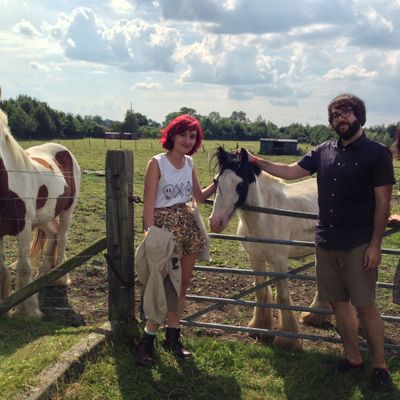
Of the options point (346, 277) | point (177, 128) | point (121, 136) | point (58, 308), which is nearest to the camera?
point (346, 277)

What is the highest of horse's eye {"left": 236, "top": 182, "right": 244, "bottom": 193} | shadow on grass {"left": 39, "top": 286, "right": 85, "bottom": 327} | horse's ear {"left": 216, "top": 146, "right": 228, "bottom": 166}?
horse's ear {"left": 216, "top": 146, "right": 228, "bottom": 166}

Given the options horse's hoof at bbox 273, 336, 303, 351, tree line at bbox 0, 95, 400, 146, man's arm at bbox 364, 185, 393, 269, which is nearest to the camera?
man's arm at bbox 364, 185, 393, 269

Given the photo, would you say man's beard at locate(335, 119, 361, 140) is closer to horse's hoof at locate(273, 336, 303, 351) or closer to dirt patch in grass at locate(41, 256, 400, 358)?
horse's hoof at locate(273, 336, 303, 351)

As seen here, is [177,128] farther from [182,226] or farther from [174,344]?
[174,344]

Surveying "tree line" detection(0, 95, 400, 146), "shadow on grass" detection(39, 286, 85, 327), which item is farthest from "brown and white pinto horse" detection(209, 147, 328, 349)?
"tree line" detection(0, 95, 400, 146)

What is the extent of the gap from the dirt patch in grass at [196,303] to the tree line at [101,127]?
4934 centimetres

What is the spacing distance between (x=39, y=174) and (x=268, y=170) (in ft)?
10.1

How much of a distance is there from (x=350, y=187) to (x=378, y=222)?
0.31 m

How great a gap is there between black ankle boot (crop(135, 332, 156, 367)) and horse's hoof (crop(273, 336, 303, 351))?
4.20ft

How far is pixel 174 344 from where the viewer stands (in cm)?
378

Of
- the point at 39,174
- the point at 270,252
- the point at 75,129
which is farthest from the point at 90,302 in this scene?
the point at 75,129

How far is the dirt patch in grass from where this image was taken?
484 cm

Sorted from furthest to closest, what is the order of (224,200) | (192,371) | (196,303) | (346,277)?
(196,303), (224,200), (192,371), (346,277)

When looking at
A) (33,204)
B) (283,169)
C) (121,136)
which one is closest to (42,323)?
(33,204)
